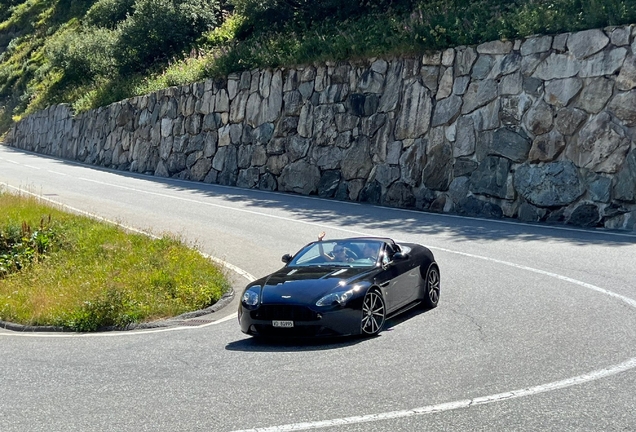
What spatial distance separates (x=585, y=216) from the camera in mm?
21062

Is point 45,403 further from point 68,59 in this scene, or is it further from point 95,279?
point 68,59

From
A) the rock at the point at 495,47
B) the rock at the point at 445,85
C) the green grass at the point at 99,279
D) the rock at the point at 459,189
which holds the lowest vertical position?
the green grass at the point at 99,279

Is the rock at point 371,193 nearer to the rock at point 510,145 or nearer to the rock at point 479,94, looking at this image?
the rock at point 479,94

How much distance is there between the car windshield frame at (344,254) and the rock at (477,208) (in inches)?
443

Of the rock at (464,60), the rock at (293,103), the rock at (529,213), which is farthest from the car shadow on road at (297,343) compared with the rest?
the rock at (293,103)

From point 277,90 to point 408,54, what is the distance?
6296mm

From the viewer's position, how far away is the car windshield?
12.2 m

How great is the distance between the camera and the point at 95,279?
15.1m

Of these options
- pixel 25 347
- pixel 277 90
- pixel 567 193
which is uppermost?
pixel 277 90

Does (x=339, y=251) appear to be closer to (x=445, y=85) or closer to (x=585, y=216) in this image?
(x=585, y=216)

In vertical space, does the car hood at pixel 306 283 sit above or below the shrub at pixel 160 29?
below

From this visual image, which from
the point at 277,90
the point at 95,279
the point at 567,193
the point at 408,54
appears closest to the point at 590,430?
the point at 95,279

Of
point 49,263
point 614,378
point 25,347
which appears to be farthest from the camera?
point 49,263

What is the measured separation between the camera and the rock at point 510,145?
22964 millimetres
